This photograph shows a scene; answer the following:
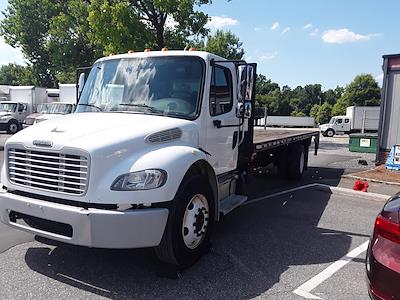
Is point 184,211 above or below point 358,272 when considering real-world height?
above

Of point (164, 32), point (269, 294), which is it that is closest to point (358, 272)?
point (269, 294)

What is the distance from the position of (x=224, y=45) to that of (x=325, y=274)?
2292 cm

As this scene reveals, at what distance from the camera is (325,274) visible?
14.6 feet

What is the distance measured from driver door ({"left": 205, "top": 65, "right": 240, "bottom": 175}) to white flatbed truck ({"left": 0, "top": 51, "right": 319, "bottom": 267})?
0.01 meters

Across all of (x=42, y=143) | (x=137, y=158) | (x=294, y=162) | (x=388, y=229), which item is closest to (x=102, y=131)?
(x=137, y=158)

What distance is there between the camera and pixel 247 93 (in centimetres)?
569

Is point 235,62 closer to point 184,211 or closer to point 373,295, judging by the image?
point 184,211

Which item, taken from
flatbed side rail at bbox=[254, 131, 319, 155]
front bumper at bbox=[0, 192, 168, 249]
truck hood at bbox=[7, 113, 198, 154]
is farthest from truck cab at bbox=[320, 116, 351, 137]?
front bumper at bbox=[0, 192, 168, 249]

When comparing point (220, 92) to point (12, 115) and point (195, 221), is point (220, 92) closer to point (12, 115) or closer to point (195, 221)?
point (195, 221)

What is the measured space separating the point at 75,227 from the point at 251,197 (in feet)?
17.1

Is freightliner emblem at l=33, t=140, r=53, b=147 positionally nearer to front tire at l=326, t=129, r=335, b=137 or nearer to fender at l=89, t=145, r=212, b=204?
fender at l=89, t=145, r=212, b=204

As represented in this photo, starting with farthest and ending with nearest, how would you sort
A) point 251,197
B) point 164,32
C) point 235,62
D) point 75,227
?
point 164,32 → point 251,197 → point 235,62 → point 75,227

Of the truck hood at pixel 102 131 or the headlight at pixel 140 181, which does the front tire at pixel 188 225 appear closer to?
the headlight at pixel 140 181

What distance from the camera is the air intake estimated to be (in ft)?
13.9
